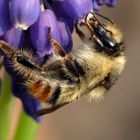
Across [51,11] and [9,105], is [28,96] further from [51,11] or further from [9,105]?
[51,11]

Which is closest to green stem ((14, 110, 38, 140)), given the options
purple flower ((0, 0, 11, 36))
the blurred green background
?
purple flower ((0, 0, 11, 36))

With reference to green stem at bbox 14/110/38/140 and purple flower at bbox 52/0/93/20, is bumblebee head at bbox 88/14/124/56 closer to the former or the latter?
purple flower at bbox 52/0/93/20

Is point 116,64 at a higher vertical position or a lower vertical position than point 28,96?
higher

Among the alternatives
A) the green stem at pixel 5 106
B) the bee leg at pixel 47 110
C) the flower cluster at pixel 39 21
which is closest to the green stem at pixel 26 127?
the green stem at pixel 5 106

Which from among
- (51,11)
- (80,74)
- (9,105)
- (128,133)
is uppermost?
(51,11)

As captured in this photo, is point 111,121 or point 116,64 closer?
point 116,64

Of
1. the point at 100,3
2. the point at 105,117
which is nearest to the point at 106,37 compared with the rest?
the point at 100,3


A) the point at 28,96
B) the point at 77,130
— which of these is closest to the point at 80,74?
the point at 28,96

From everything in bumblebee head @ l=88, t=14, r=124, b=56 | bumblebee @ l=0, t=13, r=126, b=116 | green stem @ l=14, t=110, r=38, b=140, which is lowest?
green stem @ l=14, t=110, r=38, b=140
